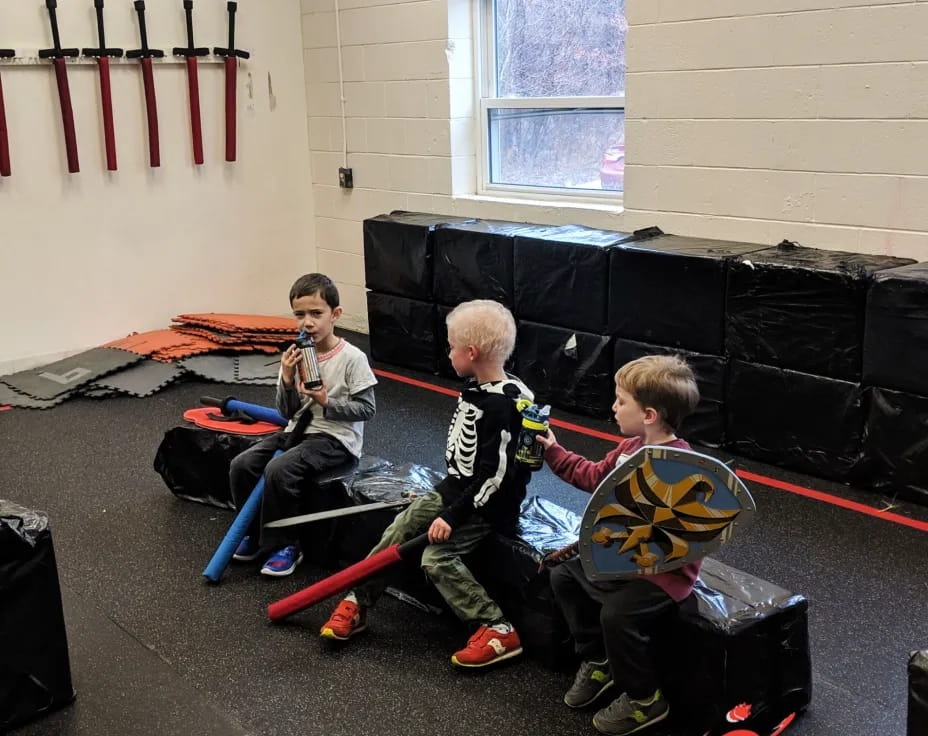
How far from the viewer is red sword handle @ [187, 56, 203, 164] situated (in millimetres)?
5629

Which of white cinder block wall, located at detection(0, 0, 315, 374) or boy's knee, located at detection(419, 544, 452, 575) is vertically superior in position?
white cinder block wall, located at detection(0, 0, 315, 374)

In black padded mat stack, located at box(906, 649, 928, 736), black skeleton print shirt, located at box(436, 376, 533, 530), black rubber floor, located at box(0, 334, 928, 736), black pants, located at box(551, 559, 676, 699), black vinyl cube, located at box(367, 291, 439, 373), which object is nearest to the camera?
black padded mat stack, located at box(906, 649, 928, 736)

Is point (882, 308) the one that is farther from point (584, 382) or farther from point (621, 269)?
point (584, 382)

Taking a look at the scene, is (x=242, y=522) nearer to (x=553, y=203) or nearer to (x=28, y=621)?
(x=28, y=621)

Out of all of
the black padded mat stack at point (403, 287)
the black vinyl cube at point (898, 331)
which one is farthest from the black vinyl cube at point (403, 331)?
the black vinyl cube at point (898, 331)

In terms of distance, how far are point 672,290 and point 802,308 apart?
568mm

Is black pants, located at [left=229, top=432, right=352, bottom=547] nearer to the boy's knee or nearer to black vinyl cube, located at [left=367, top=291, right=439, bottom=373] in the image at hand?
the boy's knee

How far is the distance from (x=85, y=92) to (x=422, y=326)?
2255 mm

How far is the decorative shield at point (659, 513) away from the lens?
2.04 m

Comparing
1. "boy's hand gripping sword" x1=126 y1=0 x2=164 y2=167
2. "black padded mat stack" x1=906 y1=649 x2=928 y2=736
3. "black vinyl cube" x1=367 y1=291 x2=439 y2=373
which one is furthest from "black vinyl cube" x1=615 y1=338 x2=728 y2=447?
"boy's hand gripping sword" x1=126 y1=0 x2=164 y2=167

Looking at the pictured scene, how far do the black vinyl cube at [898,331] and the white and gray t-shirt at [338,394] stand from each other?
71.4 inches

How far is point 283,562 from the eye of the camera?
313cm

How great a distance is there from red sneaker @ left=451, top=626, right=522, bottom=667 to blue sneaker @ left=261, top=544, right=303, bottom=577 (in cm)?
76

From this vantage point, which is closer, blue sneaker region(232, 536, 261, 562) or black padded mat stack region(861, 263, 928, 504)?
blue sneaker region(232, 536, 261, 562)
